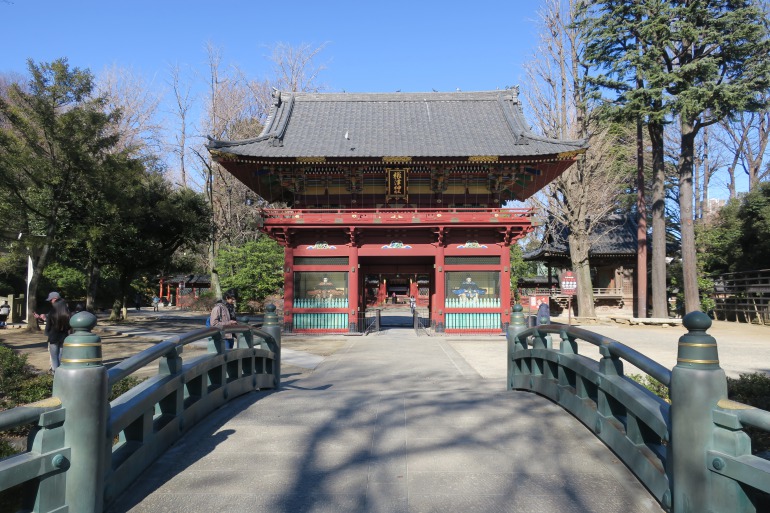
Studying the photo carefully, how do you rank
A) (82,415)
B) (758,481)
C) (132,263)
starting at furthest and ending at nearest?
(132,263) < (82,415) < (758,481)

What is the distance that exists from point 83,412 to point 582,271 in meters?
28.2

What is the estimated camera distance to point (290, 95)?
84.3ft

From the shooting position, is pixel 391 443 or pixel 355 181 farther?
pixel 355 181

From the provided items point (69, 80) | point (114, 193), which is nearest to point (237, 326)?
point (114, 193)

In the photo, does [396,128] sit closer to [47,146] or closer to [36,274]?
[47,146]

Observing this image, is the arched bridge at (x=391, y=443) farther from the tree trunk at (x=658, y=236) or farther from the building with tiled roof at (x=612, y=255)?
the building with tiled roof at (x=612, y=255)

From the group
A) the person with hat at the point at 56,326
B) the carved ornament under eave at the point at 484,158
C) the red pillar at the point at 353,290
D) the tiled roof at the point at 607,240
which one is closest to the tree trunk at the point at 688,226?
the tiled roof at the point at 607,240

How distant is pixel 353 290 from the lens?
68.7ft

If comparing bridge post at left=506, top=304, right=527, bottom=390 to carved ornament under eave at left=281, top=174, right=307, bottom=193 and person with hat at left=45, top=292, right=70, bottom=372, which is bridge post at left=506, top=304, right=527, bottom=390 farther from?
carved ornament under eave at left=281, top=174, right=307, bottom=193

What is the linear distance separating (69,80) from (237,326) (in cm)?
1529

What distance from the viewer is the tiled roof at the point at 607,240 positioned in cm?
3184

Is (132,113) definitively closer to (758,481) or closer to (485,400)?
(485,400)

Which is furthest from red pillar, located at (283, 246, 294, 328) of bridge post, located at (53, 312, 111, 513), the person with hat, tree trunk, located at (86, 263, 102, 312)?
bridge post, located at (53, 312, 111, 513)

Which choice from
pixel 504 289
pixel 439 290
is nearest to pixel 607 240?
pixel 504 289
